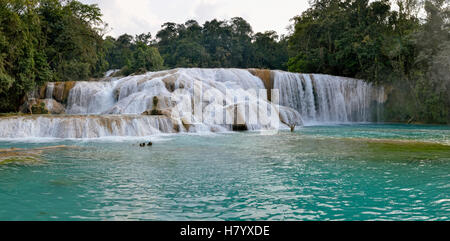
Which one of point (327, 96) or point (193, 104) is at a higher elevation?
point (327, 96)

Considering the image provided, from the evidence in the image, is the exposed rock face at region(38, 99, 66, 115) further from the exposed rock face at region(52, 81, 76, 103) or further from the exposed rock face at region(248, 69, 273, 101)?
the exposed rock face at region(248, 69, 273, 101)

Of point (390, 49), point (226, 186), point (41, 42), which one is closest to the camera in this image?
point (226, 186)

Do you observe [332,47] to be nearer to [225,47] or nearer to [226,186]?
[225,47]

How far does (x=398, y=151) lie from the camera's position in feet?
30.8

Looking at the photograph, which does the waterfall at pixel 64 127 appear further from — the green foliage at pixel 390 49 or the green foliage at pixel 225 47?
the green foliage at pixel 225 47

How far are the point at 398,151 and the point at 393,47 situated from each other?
17.7 meters

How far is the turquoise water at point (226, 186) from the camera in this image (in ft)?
13.6

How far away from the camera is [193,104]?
1769 cm

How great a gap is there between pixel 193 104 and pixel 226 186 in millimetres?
12479

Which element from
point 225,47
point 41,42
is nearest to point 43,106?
point 41,42

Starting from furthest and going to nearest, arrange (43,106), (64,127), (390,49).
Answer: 1. (390,49)
2. (43,106)
3. (64,127)

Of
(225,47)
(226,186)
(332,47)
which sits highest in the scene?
(225,47)
